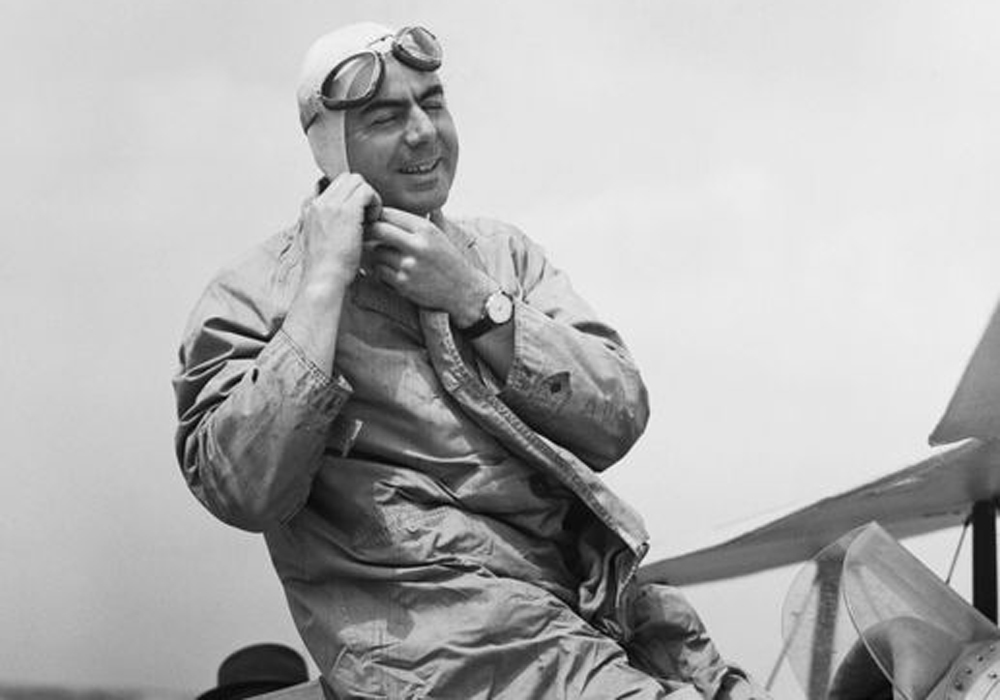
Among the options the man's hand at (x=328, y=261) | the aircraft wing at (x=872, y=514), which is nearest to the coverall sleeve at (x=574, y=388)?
the man's hand at (x=328, y=261)

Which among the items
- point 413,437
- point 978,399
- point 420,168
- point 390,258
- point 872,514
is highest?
point 420,168

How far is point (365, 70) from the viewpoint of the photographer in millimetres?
4035

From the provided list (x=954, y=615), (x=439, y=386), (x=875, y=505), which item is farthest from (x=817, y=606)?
(x=875, y=505)

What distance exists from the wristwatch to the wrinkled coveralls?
27mm

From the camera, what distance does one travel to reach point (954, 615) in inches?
200

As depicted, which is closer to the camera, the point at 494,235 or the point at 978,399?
the point at 494,235

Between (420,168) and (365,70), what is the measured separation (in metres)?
0.19

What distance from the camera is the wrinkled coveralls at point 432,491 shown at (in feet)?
12.5

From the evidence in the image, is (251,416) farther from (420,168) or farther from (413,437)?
(420,168)

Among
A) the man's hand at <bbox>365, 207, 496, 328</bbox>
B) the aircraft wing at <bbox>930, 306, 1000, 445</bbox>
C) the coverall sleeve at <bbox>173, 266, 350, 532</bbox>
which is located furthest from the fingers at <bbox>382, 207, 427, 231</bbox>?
the aircraft wing at <bbox>930, 306, 1000, 445</bbox>

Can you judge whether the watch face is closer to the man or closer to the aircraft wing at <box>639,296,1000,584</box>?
the man

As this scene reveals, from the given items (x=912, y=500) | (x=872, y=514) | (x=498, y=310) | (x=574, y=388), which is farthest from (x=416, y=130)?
(x=872, y=514)

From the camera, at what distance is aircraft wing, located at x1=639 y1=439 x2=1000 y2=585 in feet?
22.1

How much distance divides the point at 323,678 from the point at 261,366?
60cm
